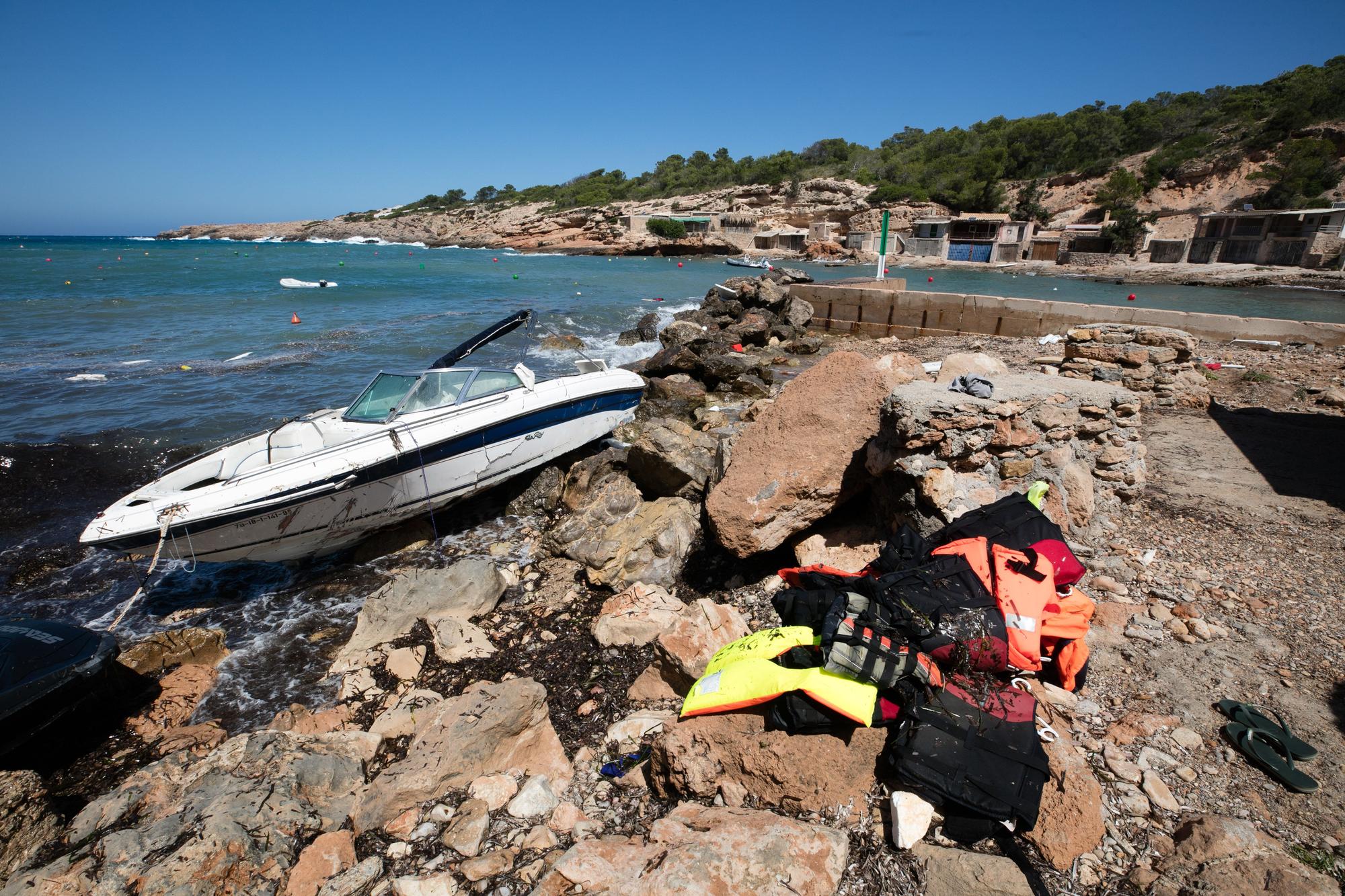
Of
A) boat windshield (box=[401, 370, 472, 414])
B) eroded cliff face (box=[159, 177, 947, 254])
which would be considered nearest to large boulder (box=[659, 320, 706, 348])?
boat windshield (box=[401, 370, 472, 414])

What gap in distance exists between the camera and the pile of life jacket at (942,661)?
2355 mm

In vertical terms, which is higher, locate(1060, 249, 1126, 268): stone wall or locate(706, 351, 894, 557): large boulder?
locate(706, 351, 894, 557): large boulder

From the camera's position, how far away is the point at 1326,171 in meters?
41.8

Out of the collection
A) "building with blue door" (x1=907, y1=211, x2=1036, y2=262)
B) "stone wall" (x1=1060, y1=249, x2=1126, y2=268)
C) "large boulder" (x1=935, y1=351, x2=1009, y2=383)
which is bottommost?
"stone wall" (x1=1060, y1=249, x2=1126, y2=268)

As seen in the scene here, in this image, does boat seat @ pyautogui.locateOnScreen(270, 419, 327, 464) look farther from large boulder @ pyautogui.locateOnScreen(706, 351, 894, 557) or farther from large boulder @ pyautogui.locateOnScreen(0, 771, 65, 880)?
large boulder @ pyautogui.locateOnScreen(706, 351, 894, 557)

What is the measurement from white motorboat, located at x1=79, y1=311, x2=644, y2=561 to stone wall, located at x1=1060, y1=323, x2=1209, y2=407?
6.39 meters

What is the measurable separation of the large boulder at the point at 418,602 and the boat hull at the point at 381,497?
137 centimetres

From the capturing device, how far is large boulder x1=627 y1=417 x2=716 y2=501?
6332 mm

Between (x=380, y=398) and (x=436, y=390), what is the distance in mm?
612

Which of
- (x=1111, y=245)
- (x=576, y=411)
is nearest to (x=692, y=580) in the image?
(x=576, y=411)

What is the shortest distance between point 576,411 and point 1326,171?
61.4m

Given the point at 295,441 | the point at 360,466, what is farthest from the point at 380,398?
the point at 360,466

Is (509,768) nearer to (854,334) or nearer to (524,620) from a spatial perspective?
(524,620)

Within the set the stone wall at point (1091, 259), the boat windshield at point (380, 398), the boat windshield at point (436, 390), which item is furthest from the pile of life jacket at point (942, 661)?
the stone wall at point (1091, 259)
